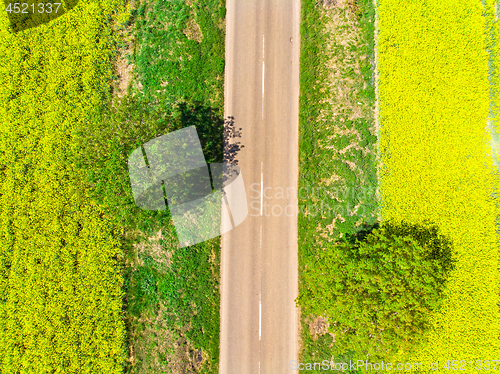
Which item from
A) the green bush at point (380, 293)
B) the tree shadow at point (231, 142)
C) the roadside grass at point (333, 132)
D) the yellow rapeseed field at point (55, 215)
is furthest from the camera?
the tree shadow at point (231, 142)

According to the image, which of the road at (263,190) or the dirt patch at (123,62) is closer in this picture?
the road at (263,190)

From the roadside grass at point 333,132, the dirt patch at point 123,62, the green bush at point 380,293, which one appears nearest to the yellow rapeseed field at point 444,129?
the roadside grass at point 333,132

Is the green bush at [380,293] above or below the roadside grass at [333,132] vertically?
below

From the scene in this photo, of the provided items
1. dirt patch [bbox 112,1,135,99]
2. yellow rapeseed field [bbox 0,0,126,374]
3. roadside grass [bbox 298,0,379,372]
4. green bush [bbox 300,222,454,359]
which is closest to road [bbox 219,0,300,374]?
roadside grass [bbox 298,0,379,372]

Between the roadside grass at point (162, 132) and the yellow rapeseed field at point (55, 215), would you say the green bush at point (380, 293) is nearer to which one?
the roadside grass at point (162, 132)

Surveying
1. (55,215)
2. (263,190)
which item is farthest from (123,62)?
(263,190)

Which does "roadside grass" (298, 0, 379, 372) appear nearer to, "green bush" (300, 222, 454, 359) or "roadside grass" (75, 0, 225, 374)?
"green bush" (300, 222, 454, 359)
